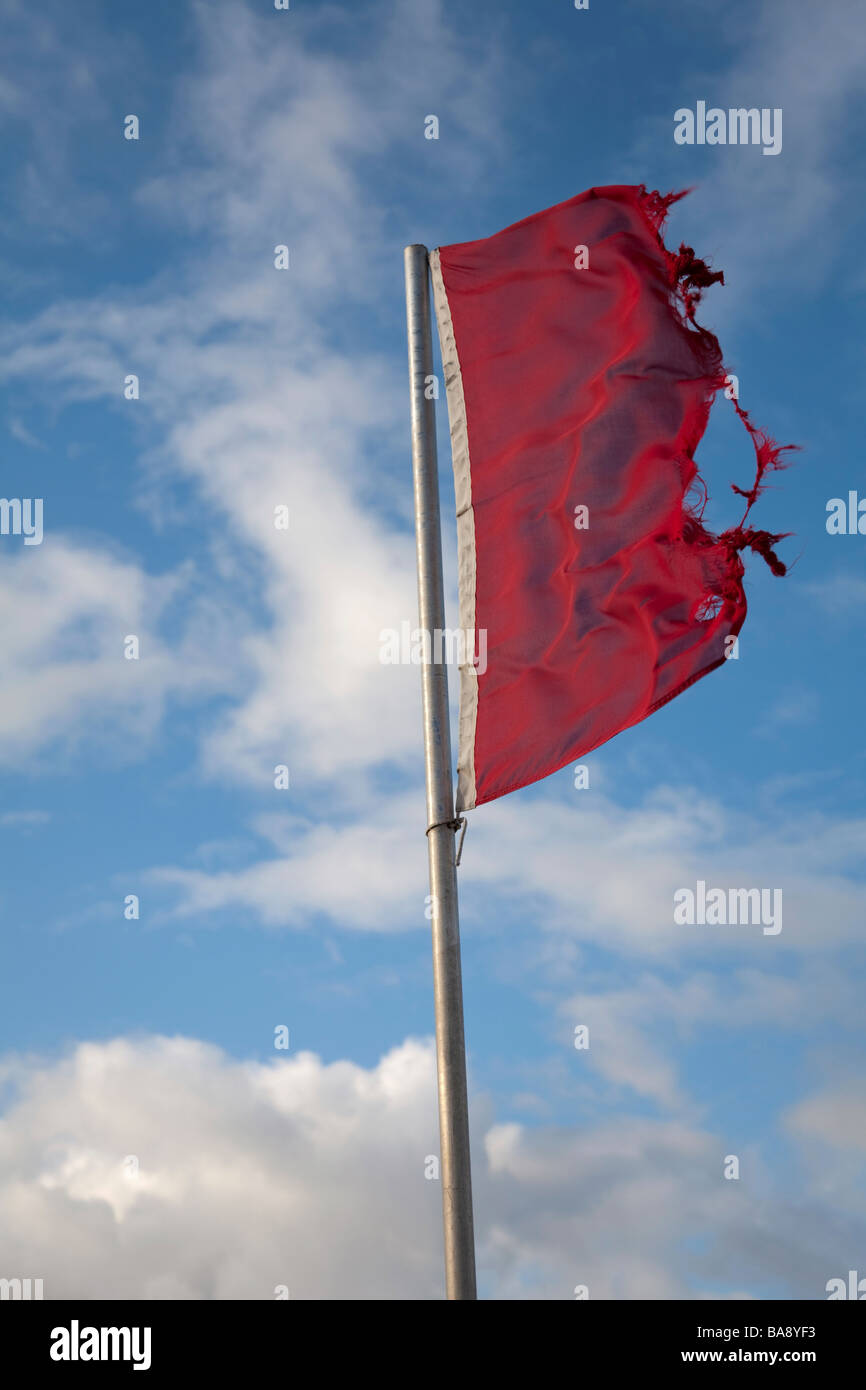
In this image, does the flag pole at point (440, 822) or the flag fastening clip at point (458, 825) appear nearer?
the flag pole at point (440, 822)

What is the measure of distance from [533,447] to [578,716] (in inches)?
111

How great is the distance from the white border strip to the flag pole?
0.15 metres

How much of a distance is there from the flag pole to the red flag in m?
0.26

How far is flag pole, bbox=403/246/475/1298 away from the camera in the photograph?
1120 centimetres

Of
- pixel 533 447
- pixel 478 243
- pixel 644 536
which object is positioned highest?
pixel 478 243

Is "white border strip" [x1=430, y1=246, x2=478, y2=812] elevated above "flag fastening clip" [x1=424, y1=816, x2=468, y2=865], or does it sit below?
above

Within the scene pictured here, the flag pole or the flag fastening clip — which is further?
the flag fastening clip

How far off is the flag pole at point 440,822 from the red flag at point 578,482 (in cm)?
26

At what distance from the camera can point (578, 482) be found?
13969 millimetres

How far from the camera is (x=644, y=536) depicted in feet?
45.4

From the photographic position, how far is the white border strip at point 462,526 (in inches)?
505
